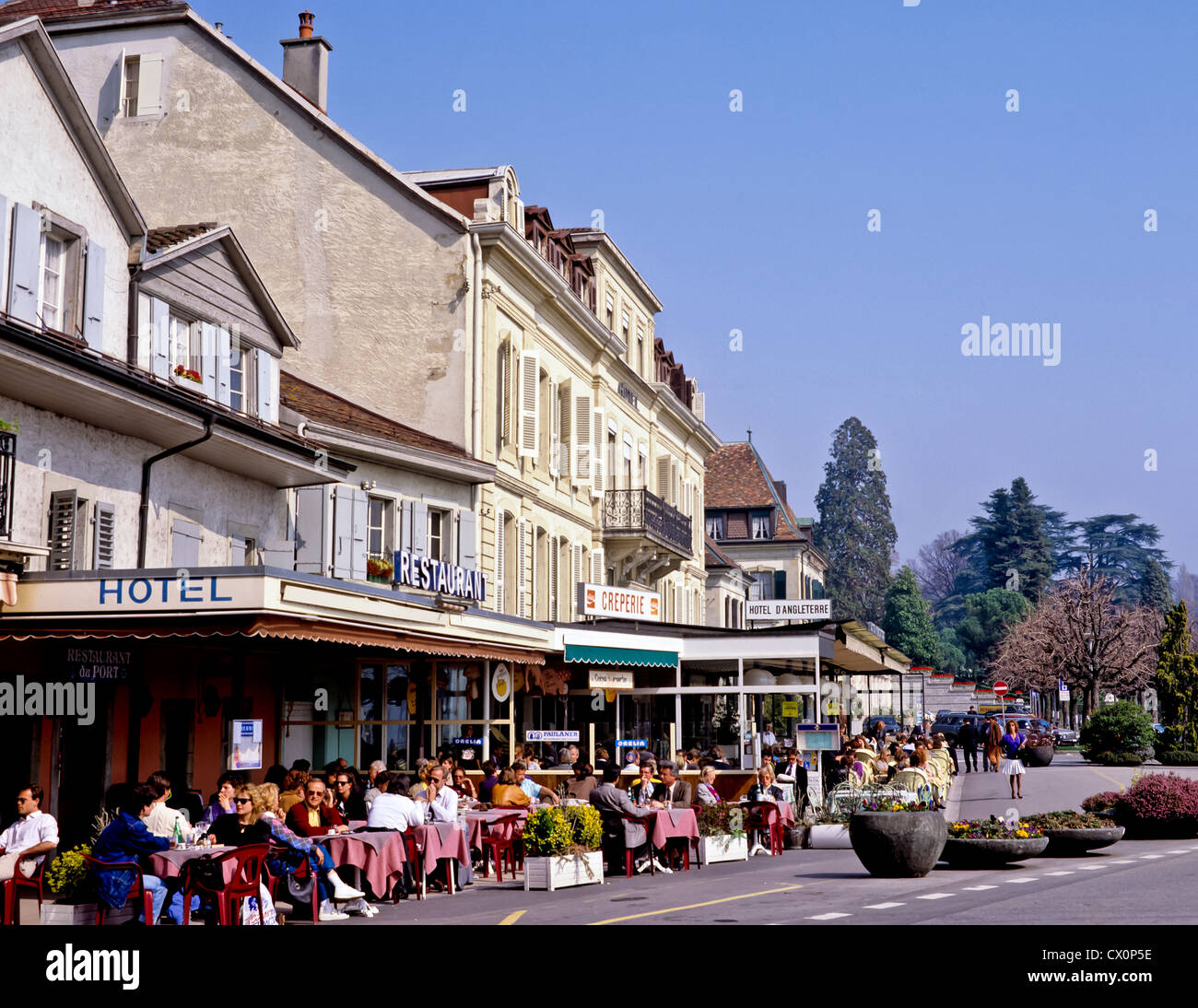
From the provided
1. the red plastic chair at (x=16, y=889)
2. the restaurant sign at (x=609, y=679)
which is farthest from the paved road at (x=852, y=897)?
the restaurant sign at (x=609, y=679)

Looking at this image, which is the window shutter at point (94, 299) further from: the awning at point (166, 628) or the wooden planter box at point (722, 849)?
the wooden planter box at point (722, 849)

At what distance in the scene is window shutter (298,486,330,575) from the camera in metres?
Answer: 23.0

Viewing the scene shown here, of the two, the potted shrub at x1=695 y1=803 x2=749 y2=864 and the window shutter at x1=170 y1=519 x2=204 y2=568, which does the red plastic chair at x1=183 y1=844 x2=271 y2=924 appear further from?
the potted shrub at x1=695 y1=803 x2=749 y2=864

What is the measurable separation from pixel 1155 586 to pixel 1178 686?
315 feet

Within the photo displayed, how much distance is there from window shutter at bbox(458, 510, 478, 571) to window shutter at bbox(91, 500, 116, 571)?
1005cm

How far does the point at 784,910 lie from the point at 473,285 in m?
18.4

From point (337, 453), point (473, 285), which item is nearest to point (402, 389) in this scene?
point (473, 285)

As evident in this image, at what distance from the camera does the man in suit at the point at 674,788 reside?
64.3 feet

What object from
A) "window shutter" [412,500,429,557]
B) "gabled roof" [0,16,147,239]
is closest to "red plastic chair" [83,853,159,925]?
"gabled roof" [0,16,147,239]

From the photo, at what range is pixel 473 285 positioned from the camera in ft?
96.4

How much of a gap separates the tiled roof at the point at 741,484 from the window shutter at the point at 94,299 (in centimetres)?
5578

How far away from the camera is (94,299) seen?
1839 cm

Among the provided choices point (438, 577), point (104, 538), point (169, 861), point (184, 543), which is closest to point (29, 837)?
point (169, 861)
